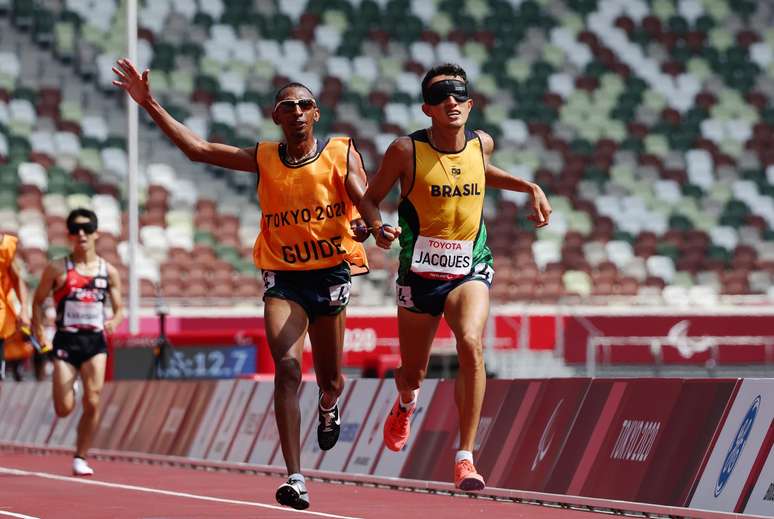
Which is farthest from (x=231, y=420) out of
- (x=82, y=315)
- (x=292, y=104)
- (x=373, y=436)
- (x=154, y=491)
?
(x=292, y=104)

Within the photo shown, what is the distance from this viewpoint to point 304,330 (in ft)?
33.3

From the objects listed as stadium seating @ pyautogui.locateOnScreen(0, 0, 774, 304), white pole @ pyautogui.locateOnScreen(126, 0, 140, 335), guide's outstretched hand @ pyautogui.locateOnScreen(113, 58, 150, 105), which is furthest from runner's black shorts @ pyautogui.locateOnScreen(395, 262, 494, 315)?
stadium seating @ pyautogui.locateOnScreen(0, 0, 774, 304)

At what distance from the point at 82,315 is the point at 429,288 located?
6.38 metres

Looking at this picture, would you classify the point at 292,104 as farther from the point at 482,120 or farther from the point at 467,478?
the point at 482,120

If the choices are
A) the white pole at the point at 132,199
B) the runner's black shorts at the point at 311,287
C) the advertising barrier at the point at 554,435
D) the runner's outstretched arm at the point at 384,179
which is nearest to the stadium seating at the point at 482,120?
the white pole at the point at 132,199

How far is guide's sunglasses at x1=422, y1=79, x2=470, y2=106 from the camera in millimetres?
10039

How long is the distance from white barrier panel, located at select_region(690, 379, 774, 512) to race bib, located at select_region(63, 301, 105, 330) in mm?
7188

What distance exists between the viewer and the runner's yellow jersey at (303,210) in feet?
33.2

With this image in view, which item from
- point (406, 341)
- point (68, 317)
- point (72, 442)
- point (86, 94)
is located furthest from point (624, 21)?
point (406, 341)

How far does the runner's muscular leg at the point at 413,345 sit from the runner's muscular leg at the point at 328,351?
384mm

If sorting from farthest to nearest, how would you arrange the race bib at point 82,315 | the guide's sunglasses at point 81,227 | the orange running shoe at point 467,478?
the race bib at point 82,315
the guide's sunglasses at point 81,227
the orange running shoe at point 467,478

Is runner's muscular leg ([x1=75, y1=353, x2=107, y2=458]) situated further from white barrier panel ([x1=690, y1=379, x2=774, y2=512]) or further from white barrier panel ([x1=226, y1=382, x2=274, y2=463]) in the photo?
white barrier panel ([x1=690, y1=379, x2=774, y2=512])

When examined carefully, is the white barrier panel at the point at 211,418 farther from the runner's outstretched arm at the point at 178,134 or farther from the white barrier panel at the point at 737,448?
the white barrier panel at the point at 737,448

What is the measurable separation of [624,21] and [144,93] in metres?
30.7
